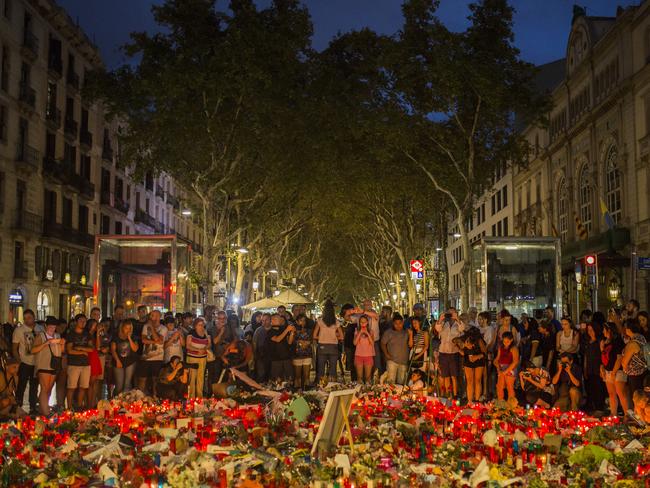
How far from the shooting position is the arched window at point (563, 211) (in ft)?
161

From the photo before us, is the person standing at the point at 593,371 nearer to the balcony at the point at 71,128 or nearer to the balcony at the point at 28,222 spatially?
the balcony at the point at 28,222

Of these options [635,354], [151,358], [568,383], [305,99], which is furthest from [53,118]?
[635,354]

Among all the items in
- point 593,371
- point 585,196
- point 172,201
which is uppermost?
point 172,201

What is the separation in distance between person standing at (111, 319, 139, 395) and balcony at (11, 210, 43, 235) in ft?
86.6

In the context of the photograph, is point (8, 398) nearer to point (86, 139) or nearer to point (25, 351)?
point (25, 351)

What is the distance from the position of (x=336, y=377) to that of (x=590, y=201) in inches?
1207

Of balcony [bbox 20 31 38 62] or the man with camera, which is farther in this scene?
balcony [bbox 20 31 38 62]

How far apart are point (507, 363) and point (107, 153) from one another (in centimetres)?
4405

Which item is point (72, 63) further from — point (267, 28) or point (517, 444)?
point (517, 444)

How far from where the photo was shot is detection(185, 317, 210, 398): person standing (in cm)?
1623

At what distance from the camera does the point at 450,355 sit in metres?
17.2

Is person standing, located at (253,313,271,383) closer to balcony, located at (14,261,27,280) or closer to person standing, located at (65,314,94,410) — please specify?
person standing, located at (65,314,94,410)

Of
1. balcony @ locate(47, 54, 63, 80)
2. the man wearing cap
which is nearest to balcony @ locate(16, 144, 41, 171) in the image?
balcony @ locate(47, 54, 63, 80)

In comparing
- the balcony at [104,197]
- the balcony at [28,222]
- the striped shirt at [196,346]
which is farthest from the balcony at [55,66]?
the striped shirt at [196,346]
